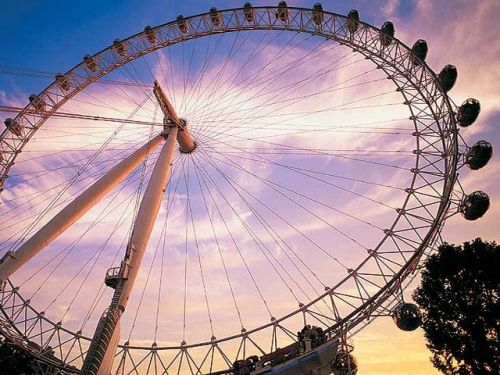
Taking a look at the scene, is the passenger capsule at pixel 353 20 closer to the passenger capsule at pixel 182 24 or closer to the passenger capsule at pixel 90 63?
the passenger capsule at pixel 182 24

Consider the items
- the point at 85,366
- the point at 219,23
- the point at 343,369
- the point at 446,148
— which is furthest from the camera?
the point at 219,23

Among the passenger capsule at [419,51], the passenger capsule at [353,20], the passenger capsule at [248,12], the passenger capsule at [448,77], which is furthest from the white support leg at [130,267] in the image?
the passenger capsule at [448,77]

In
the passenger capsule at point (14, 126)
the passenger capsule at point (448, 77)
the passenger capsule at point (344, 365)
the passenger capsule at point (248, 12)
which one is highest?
the passenger capsule at point (248, 12)

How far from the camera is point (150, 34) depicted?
3366 centimetres

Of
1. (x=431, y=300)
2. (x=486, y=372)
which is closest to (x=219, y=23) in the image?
(x=431, y=300)

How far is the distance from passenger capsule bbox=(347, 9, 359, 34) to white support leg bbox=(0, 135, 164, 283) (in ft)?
65.0

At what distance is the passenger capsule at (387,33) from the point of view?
29609mm

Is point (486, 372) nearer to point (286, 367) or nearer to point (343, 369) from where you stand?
point (343, 369)

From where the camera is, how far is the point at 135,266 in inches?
814

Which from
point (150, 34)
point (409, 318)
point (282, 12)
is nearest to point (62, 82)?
point (150, 34)

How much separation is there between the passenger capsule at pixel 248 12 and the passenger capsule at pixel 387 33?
36.7ft

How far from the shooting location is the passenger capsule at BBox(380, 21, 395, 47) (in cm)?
2961

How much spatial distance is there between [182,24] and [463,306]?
101ft

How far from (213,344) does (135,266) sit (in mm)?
9911
